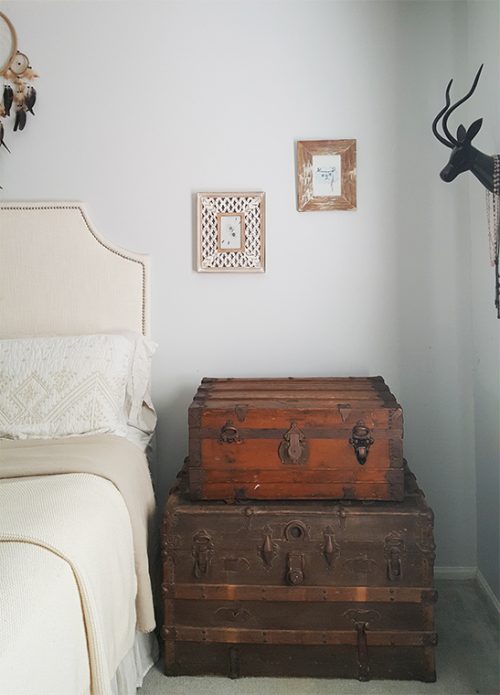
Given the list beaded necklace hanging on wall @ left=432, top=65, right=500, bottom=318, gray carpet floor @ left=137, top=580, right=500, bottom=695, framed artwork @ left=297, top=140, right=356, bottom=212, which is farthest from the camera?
framed artwork @ left=297, top=140, right=356, bottom=212

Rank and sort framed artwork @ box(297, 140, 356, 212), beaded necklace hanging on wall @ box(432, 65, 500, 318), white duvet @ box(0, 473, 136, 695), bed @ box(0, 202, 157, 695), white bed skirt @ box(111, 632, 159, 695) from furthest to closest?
framed artwork @ box(297, 140, 356, 212) < beaded necklace hanging on wall @ box(432, 65, 500, 318) < white bed skirt @ box(111, 632, 159, 695) < bed @ box(0, 202, 157, 695) < white duvet @ box(0, 473, 136, 695)

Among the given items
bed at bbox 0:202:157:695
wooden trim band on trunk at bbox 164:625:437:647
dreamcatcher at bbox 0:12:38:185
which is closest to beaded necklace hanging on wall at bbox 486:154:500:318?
wooden trim band on trunk at bbox 164:625:437:647

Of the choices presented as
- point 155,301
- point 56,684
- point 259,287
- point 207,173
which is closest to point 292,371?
point 259,287

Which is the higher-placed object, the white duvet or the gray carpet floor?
the white duvet

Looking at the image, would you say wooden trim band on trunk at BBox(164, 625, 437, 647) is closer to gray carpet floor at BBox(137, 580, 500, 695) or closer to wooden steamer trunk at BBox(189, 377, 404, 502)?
gray carpet floor at BBox(137, 580, 500, 695)

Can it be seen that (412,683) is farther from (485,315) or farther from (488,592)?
(485,315)

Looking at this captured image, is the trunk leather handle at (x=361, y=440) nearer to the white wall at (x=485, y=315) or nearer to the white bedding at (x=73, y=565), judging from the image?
the white wall at (x=485, y=315)

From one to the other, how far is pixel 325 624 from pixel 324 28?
2.22 metres

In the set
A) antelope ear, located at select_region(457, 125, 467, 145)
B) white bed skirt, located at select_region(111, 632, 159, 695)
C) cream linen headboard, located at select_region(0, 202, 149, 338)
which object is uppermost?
antelope ear, located at select_region(457, 125, 467, 145)

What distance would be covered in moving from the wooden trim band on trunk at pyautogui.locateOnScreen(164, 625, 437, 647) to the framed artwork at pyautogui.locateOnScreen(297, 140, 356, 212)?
1569 mm

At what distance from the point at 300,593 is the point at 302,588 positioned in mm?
18

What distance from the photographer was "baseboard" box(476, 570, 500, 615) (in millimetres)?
2298

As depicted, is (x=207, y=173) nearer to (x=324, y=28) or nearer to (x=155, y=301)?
(x=155, y=301)

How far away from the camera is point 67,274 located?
2.58 metres
